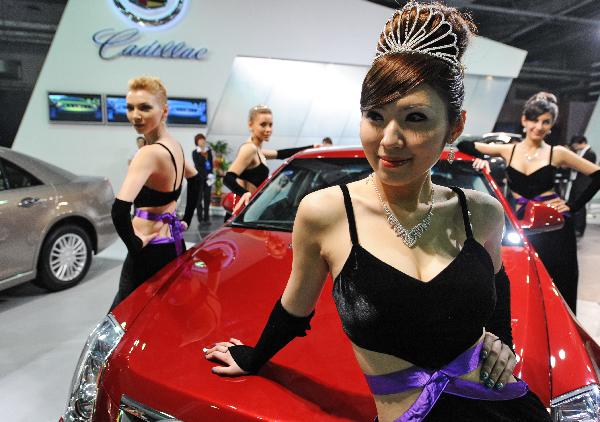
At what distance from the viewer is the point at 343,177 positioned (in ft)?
8.47

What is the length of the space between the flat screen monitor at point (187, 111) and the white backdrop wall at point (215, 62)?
131 mm

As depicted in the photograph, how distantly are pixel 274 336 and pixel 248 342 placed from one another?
0.24m

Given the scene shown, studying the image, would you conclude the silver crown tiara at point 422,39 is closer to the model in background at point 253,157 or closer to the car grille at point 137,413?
the car grille at point 137,413

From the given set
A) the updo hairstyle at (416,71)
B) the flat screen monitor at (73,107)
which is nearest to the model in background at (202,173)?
the flat screen monitor at (73,107)

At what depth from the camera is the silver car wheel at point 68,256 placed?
4039 millimetres

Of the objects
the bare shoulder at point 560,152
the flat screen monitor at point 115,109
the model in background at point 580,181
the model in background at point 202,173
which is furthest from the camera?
the flat screen monitor at point 115,109

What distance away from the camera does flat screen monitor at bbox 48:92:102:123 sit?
809 cm

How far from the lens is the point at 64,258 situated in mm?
4117

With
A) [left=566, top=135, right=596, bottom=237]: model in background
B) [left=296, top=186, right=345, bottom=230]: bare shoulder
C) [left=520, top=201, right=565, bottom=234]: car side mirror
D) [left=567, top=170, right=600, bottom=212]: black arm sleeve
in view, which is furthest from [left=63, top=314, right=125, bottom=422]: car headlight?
[left=566, top=135, right=596, bottom=237]: model in background

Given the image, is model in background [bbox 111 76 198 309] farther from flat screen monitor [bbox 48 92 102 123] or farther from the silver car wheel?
flat screen monitor [bbox 48 92 102 123]

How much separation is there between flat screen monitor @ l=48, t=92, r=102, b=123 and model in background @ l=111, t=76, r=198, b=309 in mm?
6705

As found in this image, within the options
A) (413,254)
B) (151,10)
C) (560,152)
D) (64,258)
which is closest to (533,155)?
(560,152)

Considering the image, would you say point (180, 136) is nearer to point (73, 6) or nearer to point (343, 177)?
point (73, 6)

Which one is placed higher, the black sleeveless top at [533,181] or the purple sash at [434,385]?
the black sleeveless top at [533,181]
